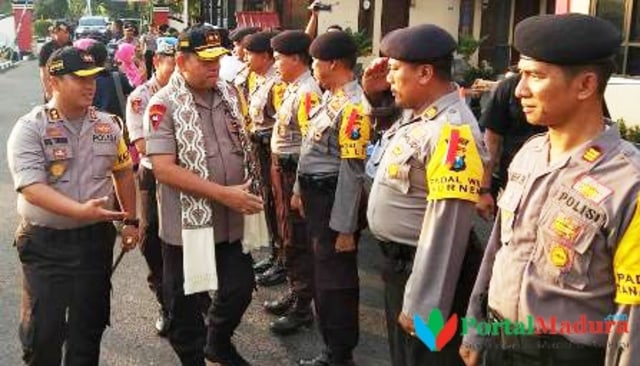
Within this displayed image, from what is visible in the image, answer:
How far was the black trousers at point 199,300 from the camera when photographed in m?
3.58

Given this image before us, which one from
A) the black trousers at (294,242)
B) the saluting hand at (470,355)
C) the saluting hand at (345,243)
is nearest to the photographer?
the saluting hand at (470,355)

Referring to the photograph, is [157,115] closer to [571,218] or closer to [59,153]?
[59,153]

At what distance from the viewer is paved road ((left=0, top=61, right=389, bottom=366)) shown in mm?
4156

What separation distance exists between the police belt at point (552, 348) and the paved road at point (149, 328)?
85.4 inches

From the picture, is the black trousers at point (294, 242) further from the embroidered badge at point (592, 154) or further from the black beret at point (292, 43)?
the embroidered badge at point (592, 154)

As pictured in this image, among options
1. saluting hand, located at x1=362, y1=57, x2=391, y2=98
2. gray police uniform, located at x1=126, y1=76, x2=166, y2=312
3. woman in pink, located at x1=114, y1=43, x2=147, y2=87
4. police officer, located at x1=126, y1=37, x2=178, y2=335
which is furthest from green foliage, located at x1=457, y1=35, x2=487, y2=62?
saluting hand, located at x1=362, y1=57, x2=391, y2=98

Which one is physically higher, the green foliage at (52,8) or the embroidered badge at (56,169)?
the green foliage at (52,8)

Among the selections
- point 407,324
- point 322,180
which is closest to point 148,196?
point 322,180

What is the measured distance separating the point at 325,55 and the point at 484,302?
2114 millimetres

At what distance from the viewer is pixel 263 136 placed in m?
5.70

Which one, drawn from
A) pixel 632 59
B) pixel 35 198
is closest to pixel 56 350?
pixel 35 198

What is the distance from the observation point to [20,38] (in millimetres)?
34500

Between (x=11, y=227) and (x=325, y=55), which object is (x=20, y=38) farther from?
(x=325, y=55)

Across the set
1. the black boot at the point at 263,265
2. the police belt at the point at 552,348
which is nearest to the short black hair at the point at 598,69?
the police belt at the point at 552,348
